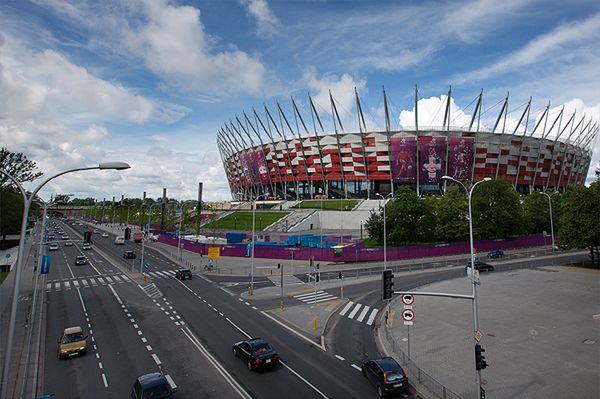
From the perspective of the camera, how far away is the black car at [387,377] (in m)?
14.1

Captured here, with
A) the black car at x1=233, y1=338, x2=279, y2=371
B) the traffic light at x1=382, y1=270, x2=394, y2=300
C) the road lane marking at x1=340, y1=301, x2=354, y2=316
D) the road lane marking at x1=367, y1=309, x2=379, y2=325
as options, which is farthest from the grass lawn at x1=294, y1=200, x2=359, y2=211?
the black car at x1=233, y1=338, x2=279, y2=371

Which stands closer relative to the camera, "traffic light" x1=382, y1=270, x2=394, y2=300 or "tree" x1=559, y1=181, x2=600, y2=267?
"traffic light" x1=382, y1=270, x2=394, y2=300

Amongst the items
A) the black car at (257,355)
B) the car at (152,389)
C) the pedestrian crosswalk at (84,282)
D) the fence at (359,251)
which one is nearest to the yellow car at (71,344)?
the car at (152,389)

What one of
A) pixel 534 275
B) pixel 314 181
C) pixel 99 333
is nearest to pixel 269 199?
pixel 314 181

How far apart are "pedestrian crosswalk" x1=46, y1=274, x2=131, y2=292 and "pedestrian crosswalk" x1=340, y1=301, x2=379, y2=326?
28696 mm

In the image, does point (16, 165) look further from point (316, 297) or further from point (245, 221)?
point (245, 221)

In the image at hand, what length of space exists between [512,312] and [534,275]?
63.9ft

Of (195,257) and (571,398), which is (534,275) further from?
(195,257)

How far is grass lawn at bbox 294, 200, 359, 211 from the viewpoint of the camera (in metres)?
98.8

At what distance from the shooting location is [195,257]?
2415 inches

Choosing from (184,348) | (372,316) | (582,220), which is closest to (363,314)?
(372,316)

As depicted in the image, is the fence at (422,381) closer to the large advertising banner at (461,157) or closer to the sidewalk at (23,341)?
the sidewalk at (23,341)

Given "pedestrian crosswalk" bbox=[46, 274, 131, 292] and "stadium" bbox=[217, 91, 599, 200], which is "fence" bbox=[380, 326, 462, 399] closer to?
"pedestrian crosswalk" bbox=[46, 274, 131, 292]

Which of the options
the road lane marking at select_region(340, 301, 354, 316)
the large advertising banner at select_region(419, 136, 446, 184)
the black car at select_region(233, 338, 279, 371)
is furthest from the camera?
the large advertising banner at select_region(419, 136, 446, 184)
